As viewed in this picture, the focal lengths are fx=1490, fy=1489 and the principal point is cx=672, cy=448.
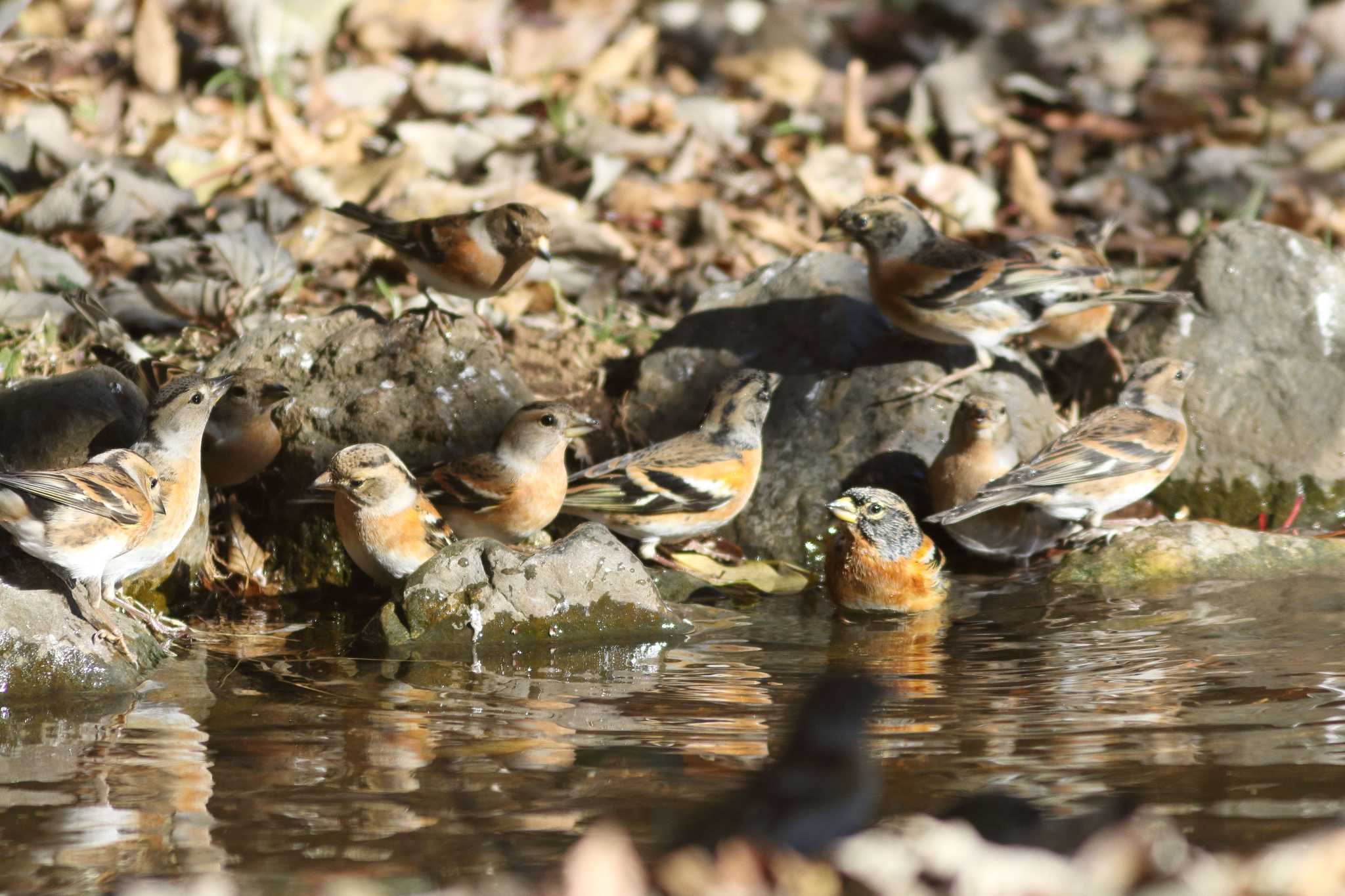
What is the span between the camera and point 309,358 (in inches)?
276

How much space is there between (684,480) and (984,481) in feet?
4.59

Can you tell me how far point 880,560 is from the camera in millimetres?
6309

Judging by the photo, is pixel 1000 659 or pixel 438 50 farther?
pixel 438 50

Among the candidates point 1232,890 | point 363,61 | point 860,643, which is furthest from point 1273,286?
point 363,61

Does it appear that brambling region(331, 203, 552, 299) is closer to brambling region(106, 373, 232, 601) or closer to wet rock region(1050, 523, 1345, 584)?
brambling region(106, 373, 232, 601)

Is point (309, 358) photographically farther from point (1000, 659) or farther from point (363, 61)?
point (363, 61)

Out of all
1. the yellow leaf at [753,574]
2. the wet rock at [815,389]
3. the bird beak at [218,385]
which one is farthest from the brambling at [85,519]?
the wet rock at [815,389]

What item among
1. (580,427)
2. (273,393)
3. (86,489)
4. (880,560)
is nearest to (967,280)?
(880,560)

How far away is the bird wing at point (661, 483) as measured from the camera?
676 centimetres

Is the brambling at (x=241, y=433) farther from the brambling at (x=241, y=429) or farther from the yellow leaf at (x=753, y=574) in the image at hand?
the yellow leaf at (x=753, y=574)

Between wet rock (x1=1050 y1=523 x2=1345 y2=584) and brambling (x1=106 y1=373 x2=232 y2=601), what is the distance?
369cm

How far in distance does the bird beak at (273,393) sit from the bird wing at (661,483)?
1331 mm

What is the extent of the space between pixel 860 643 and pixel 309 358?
2.95 meters

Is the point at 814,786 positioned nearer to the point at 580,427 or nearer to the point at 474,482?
the point at 474,482
